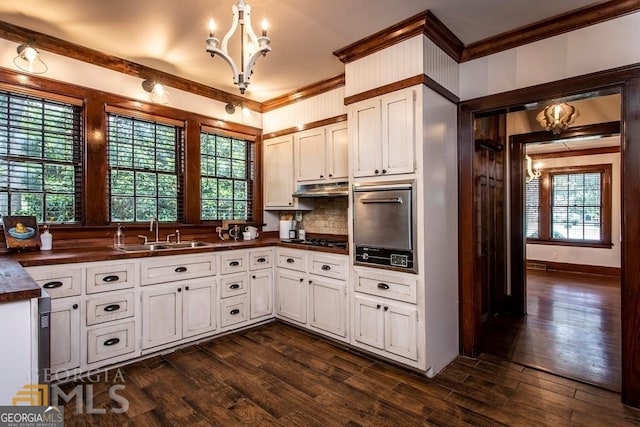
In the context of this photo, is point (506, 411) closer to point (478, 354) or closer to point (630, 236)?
point (478, 354)

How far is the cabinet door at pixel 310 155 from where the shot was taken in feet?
12.5

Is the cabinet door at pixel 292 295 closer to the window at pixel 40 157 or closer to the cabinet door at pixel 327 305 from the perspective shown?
the cabinet door at pixel 327 305

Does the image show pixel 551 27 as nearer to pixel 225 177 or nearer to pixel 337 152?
pixel 337 152

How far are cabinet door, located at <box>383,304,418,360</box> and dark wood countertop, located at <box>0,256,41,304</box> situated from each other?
228 centimetres

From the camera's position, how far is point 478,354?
3.03 meters

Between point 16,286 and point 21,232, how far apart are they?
65.0 inches

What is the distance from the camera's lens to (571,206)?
7117 mm

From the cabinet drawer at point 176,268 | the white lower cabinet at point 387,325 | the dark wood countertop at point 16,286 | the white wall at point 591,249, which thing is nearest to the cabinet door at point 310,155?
the cabinet drawer at point 176,268

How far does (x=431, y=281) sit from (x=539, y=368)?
3.89 ft

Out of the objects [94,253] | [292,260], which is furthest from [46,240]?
[292,260]

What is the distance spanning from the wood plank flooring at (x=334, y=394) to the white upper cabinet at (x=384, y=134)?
163 cm

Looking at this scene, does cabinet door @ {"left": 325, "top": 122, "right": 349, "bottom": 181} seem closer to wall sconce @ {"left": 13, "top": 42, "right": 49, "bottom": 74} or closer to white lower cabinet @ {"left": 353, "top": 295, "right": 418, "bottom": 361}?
white lower cabinet @ {"left": 353, "top": 295, "right": 418, "bottom": 361}

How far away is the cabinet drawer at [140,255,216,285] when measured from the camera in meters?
2.91

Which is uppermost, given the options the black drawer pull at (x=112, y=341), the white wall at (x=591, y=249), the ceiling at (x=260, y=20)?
the ceiling at (x=260, y=20)
